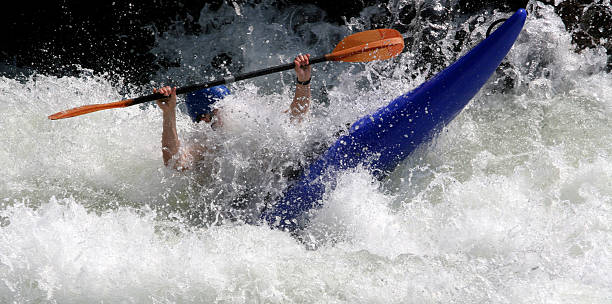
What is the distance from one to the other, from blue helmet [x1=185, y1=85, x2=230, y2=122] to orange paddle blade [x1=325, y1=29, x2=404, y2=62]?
0.79m

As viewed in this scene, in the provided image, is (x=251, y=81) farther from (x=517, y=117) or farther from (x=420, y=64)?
(x=517, y=117)

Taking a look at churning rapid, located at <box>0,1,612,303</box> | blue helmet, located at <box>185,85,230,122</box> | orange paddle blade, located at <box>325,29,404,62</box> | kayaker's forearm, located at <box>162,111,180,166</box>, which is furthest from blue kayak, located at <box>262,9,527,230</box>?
blue helmet, located at <box>185,85,230,122</box>

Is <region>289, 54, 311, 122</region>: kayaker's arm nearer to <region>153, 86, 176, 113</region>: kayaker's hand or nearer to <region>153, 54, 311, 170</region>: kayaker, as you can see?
<region>153, 54, 311, 170</region>: kayaker

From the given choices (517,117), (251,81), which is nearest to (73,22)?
(251,81)

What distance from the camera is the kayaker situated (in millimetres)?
2832

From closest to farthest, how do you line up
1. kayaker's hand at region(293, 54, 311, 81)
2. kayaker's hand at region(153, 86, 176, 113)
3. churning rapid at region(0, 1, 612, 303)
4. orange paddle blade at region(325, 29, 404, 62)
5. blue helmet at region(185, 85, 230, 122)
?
churning rapid at region(0, 1, 612, 303)
kayaker's hand at region(153, 86, 176, 113)
kayaker's hand at region(293, 54, 311, 81)
blue helmet at region(185, 85, 230, 122)
orange paddle blade at region(325, 29, 404, 62)

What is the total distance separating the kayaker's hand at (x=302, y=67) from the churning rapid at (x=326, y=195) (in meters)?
0.30

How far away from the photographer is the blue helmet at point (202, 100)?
10.3 feet

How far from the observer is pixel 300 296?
216cm

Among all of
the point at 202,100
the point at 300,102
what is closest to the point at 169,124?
the point at 202,100

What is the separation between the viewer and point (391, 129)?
2.88 m

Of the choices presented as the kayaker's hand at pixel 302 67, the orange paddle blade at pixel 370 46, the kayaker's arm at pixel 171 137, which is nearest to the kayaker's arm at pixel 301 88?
the kayaker's hand at pixel 302 67

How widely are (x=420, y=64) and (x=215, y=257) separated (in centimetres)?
280

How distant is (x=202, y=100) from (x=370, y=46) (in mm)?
1146
